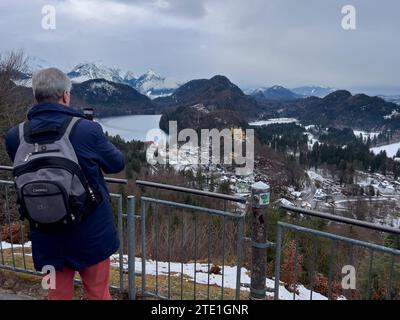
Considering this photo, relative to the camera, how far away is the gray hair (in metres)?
2.24

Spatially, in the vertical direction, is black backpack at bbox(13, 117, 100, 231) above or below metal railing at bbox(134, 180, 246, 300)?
above

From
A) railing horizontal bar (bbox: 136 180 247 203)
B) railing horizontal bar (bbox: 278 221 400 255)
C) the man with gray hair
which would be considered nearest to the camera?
the man with gray hair

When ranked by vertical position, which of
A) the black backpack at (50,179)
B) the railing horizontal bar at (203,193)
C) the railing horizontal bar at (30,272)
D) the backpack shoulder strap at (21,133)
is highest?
the backpack shoulder strap at (21,133)

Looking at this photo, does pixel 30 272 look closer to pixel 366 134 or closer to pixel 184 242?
pixel 184 242

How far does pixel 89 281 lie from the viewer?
98.7 inches

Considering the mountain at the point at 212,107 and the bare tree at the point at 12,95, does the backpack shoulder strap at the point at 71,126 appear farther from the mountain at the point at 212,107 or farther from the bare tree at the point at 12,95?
the mountain at the point at 212,107

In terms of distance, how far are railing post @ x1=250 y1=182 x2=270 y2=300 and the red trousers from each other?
46.7 inches

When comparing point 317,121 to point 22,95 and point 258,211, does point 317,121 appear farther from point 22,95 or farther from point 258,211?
point 258,211

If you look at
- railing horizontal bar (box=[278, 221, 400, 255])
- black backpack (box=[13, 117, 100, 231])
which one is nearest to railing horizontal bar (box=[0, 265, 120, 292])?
railing horizontal bar (box=[278, 221, 400, 255])

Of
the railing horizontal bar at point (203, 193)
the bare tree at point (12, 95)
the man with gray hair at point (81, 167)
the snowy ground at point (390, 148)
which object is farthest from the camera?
the snowy ground at point (390, 148)

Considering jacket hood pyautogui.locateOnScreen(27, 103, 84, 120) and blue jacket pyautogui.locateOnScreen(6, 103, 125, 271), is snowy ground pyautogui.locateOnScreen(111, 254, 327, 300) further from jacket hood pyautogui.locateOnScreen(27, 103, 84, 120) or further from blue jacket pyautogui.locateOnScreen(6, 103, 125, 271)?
jacket hood pyautogui.locateOnScreen(27, 103, 84, 120)

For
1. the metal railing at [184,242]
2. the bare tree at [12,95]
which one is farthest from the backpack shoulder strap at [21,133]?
the bare tree at [12,95]

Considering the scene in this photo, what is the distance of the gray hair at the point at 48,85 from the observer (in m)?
2.24

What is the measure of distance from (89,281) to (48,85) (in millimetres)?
1244
